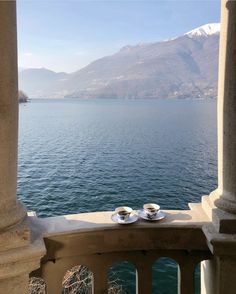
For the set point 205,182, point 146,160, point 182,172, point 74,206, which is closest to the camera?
point 74,206

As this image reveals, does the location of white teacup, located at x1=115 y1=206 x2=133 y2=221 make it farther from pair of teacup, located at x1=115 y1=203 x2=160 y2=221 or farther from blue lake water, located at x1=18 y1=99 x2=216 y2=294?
blue lake water, located at x1=18 y1=99 x2=216 y2=294

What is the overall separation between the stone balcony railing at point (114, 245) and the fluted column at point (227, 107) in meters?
0.68

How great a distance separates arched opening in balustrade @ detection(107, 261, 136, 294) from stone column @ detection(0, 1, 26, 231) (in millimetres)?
14576

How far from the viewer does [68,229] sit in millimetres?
5633

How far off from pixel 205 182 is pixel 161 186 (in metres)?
6.29

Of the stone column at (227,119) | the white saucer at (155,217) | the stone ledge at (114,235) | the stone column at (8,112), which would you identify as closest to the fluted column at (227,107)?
the stone column at (227,119)

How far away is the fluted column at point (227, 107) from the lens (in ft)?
17.6

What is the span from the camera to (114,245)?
228 inches

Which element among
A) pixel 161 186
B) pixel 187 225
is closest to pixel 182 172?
pixel 161 186

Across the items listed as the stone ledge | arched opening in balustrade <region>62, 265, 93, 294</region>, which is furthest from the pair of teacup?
arched opening in balustrade <region>62, 265, 93, 294</region>

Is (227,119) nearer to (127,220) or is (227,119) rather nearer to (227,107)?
(227,107)

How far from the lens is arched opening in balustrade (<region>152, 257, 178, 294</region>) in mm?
19438

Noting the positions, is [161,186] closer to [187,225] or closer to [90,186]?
[90,186]

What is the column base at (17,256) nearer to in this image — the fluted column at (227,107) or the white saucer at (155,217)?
the white saucer at (155,217)
